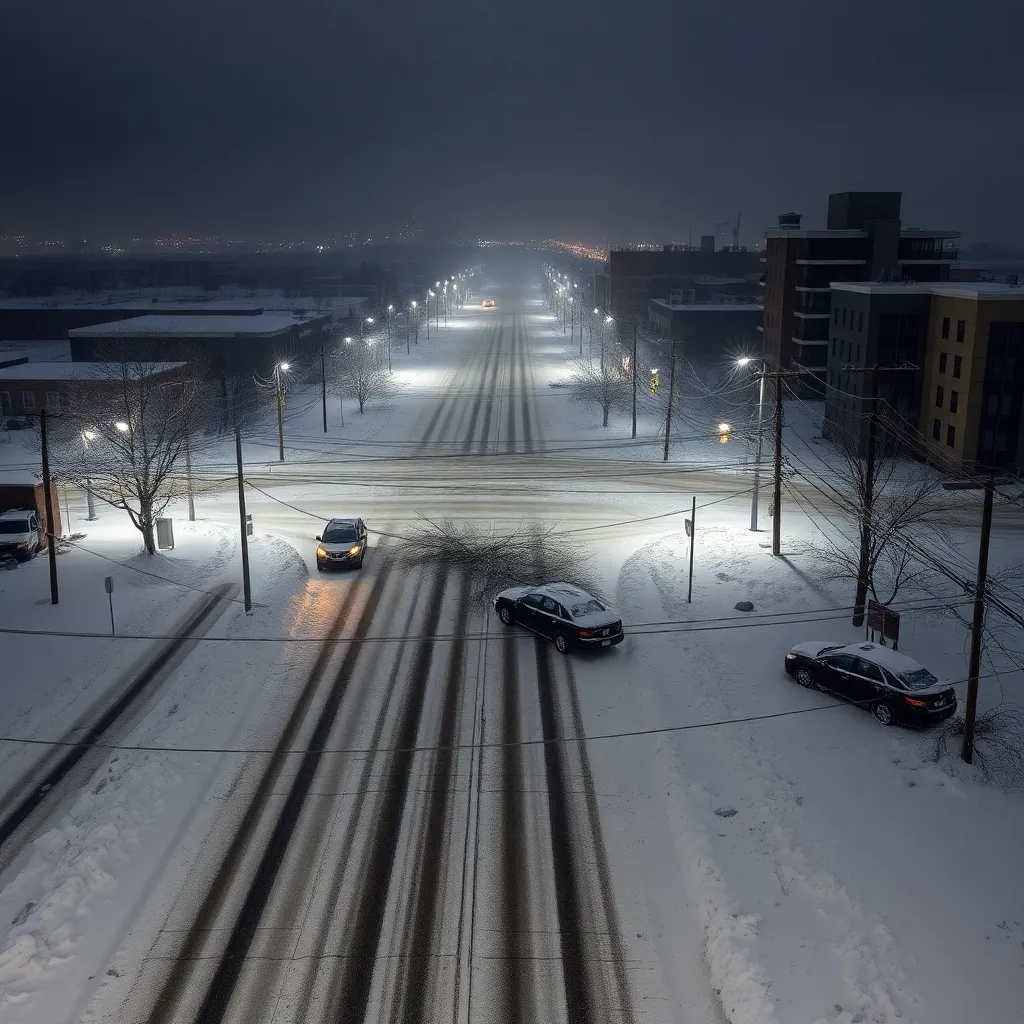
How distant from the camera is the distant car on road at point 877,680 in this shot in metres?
19.6

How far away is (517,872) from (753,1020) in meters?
4.61

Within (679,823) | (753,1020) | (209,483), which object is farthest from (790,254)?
(753,1020)

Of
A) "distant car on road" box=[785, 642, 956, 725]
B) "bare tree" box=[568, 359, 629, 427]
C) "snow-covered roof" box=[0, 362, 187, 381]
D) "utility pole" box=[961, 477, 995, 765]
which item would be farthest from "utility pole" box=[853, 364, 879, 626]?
"snow-covered roof" box=[0, 362, 187, 381]

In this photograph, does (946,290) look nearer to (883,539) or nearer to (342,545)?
(883,539)

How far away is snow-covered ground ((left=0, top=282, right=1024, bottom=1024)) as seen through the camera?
13.1 metres

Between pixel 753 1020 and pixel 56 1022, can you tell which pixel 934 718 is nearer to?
pixel 753 1020

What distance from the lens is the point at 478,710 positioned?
21.3m

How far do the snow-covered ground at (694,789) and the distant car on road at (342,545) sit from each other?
1.26 m

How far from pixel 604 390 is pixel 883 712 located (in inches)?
1632

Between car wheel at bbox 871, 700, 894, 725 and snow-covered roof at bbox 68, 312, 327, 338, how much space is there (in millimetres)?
66144

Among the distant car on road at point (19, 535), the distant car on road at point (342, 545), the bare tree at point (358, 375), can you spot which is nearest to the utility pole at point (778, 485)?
the distant car on road at point (342, 545)

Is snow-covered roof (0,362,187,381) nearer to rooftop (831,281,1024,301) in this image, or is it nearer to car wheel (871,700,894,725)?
rooftop (831,281,1024,301)

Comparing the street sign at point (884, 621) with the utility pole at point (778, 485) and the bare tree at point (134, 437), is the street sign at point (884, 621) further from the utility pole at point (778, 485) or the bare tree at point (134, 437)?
the bare tree at point (134, 437)

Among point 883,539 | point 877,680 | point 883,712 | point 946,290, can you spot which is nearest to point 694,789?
point 883,712
